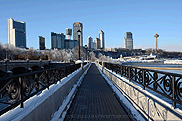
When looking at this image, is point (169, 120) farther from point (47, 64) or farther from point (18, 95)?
point (47, 64)

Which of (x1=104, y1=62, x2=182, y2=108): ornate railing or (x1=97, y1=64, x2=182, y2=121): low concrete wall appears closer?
(x1=97, y1=64, x2=182, y2=121): low concrete wall

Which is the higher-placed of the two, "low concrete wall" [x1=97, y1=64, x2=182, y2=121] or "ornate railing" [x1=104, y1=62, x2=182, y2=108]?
"ornate railing" [x1=104, y1=62, x2=182, y2=108]

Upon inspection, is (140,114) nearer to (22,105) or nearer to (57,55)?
(22,105)

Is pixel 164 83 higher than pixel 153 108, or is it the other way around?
pixel 164 83

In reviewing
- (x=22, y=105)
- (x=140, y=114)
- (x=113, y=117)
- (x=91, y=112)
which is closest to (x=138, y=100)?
(x=140, y=114)

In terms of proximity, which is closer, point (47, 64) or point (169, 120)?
point (169, 120)

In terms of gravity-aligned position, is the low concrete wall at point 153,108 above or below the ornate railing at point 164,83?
below

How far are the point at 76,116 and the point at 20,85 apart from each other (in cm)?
262

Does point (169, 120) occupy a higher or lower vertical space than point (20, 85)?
lower

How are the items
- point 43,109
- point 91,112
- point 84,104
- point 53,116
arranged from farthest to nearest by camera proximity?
point 84,104, point 91,112, point 53,116, point 43,109

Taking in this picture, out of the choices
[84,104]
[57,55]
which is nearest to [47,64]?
[57,55]

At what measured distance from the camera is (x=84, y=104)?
6.77 meters

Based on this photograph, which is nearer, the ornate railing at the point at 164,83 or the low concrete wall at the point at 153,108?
the low concrete wall at the point at 153,108

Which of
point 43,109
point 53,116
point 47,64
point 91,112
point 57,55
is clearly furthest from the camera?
point 57,55
